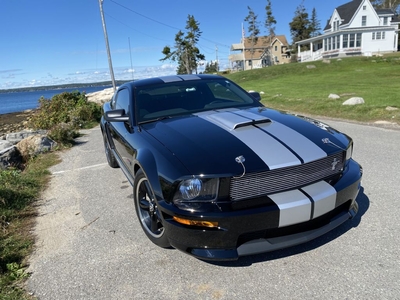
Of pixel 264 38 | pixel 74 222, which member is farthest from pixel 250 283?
pixel 264 38

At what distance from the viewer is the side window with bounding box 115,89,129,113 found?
4196 mm

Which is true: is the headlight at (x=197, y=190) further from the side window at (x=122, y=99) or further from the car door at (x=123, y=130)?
the side window at (x=122, y=99)

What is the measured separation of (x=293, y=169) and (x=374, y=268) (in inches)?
38.3

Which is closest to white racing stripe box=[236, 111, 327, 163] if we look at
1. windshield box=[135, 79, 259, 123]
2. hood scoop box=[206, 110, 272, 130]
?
Answer: hood scoop box=[206, 110, 272, 130]

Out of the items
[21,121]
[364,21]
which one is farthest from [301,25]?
[21,121]

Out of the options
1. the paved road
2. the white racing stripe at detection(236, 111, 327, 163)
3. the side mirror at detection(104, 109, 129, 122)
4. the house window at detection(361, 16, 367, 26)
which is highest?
the house window at detection(361, 16, 367, 26)

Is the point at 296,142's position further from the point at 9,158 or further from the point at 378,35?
the point at 378,35

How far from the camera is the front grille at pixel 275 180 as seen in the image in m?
2.27

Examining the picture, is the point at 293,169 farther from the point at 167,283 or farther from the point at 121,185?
the point at 121,185

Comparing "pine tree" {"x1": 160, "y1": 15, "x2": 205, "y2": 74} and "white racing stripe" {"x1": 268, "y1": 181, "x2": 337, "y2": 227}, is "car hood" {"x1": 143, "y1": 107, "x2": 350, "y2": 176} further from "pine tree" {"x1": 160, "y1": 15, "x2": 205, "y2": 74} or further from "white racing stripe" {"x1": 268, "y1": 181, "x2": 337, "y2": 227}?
"pine tree" {"x1": 160, "y1": 15, "x2": 205, "y2": 74}

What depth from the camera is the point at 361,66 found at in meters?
29.1

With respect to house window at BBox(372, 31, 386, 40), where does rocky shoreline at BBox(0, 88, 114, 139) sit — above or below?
below

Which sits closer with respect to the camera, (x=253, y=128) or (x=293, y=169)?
(x=293, y=169)

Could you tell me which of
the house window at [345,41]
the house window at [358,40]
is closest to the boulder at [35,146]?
the house window at [345,41]
